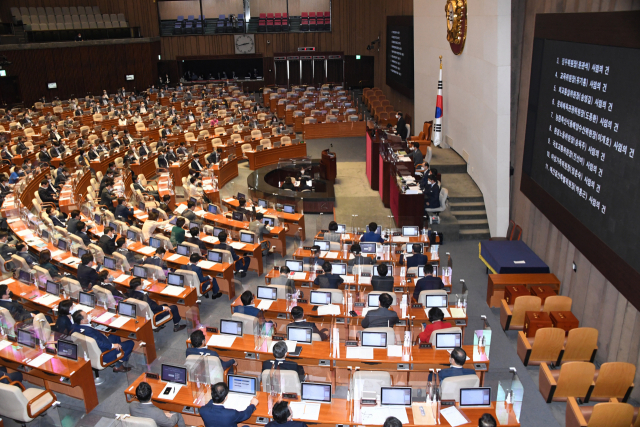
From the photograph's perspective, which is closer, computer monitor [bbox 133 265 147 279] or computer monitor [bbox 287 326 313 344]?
computer monitor [bbox 287 326 313 344]

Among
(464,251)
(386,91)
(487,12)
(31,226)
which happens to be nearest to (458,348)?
(464,251)

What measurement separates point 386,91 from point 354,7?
8.04 metres

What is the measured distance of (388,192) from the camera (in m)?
15.5

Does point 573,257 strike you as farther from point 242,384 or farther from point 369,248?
point 242,384

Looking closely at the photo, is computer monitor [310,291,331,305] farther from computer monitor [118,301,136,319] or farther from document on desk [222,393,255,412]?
computer monitor [118,301,136,319]

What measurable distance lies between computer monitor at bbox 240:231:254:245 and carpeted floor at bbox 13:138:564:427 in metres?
0.79

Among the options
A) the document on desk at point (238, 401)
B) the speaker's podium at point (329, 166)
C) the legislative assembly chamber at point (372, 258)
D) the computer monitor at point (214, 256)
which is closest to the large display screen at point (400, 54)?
the legislative assembly chamber at point (372, 258)

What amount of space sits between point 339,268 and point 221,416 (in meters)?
4.61

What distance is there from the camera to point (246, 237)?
487 inches

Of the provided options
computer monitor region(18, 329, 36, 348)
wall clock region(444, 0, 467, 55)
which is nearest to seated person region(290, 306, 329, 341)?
computer monitor region(18, 329, 36, 348)

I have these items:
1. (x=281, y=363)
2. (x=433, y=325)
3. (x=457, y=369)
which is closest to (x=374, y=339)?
(x=433, y=325)

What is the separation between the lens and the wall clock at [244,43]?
35.0 meters

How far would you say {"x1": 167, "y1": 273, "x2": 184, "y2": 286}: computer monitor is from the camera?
10.2 m

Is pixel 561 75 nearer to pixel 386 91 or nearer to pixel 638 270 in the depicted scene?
pixel 638 270
